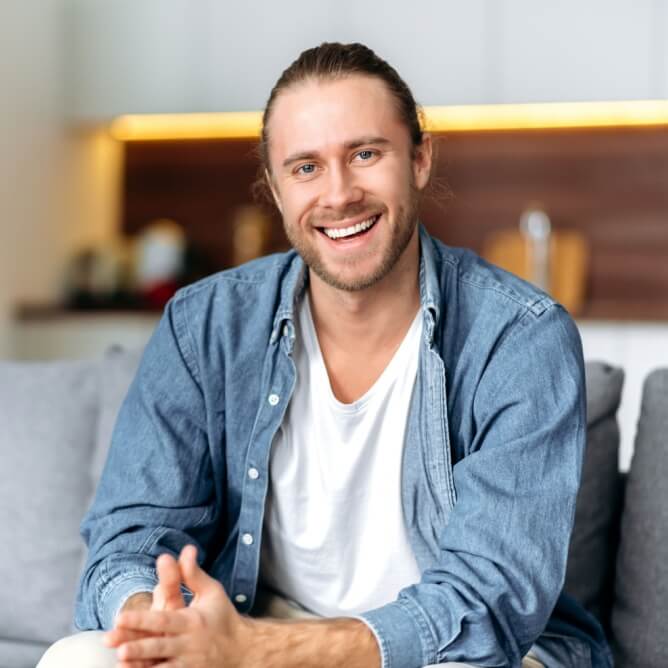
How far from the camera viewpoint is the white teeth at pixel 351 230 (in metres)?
1.68

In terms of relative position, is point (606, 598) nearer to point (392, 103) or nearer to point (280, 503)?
point (280, 503)

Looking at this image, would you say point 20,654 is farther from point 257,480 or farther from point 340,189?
point 340,189

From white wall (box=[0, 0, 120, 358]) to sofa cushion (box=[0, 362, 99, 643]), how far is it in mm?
2132

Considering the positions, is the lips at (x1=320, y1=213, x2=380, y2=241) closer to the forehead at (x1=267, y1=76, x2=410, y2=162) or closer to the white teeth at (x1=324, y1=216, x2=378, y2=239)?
the white teeth at (x1=324, y1=216, x2=378, y2=239)

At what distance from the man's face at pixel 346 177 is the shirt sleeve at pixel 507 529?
26 cm

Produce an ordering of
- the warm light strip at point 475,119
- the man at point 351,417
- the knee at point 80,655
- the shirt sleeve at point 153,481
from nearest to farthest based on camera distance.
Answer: the knee at point 80,655, the man at point 351,417, the shirt sleeve at point 153,481, the warm light strip at point 475,119

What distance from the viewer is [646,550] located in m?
1.78

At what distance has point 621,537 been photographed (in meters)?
1.83

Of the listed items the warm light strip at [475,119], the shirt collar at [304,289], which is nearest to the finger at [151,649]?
the shirt collar at [304,289]

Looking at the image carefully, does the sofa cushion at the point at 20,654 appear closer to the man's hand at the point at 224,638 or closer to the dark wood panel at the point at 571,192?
the man's hand at the point at 224,638

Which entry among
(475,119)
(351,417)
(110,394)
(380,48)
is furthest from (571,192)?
(351,417)

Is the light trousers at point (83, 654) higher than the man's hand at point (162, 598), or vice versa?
the man's hand at point (162, 598)

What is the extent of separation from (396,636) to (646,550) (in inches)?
21.1

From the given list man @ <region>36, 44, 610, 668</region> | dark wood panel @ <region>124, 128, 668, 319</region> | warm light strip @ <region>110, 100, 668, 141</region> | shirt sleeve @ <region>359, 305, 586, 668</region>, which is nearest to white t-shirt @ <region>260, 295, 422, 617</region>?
man @ <region>36, 44, 610, 668</region>
